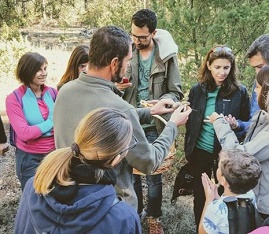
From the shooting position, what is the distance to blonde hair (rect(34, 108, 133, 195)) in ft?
5.24

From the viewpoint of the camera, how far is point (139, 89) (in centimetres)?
366

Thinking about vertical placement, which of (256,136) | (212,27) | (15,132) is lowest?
(15,132)

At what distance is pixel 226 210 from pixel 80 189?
121 cm

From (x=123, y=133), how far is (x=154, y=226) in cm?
236

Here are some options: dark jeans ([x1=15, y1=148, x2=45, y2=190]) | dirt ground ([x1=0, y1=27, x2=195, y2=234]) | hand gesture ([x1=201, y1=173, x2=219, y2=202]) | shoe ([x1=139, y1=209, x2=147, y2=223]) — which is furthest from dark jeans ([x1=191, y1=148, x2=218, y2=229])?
dark jeans ([x1=15, y1=148, x2=45, y2=190])

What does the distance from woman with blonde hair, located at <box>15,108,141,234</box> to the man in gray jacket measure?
457 millimetres

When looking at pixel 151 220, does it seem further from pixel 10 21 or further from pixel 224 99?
pixel 10 21

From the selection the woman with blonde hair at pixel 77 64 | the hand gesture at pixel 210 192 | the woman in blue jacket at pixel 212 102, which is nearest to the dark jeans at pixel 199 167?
the woman in blue jacket at pixel 212 102

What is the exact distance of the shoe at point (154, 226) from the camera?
149 inches

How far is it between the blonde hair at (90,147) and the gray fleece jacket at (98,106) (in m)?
0.43

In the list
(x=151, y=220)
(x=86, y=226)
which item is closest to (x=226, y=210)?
(x=86, y=226)

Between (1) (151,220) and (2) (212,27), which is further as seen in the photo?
(2) (212,27)

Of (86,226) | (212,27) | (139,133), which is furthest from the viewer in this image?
(212,27)

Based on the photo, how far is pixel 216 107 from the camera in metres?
3.44
